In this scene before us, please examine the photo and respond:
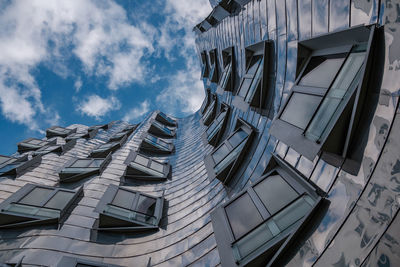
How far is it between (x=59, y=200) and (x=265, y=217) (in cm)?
1008

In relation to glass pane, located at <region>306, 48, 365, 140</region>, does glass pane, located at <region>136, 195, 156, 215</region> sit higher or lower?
lower

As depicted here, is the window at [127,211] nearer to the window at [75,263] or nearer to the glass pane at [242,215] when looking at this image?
the window at [75,263]

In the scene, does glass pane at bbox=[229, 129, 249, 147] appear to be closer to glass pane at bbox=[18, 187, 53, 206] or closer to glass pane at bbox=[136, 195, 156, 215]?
glass pane at bbox=[136, 195, 156, 215]

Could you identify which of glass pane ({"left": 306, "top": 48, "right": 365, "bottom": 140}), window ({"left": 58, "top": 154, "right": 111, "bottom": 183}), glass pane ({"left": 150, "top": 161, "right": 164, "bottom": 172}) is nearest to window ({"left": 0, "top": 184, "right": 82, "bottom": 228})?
window ({"left": 58, "top": 154, "right": 111, "bottom": 183})

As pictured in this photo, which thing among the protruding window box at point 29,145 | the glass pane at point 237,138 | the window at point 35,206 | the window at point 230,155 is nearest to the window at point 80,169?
the window at point 35,206

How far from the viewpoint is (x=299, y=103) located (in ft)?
19.6

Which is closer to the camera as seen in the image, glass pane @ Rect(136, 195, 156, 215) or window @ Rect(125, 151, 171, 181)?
glass pane @ Rect(136, 195, 156, 215)

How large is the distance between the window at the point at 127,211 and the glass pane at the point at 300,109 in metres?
7.76

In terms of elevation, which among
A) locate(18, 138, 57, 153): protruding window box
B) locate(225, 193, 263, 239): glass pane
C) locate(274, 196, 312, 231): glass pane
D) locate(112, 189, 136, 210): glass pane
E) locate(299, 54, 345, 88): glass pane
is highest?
locate(299, 54, 345, 88): glass pane

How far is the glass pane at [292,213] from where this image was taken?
202 inches

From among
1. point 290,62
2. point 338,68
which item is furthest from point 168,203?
point 338,68

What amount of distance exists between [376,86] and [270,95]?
5131 mm

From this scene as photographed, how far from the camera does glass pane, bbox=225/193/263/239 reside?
19.6 ft

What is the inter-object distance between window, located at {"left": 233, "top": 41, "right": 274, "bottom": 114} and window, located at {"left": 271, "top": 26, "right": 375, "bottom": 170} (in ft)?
8.09
